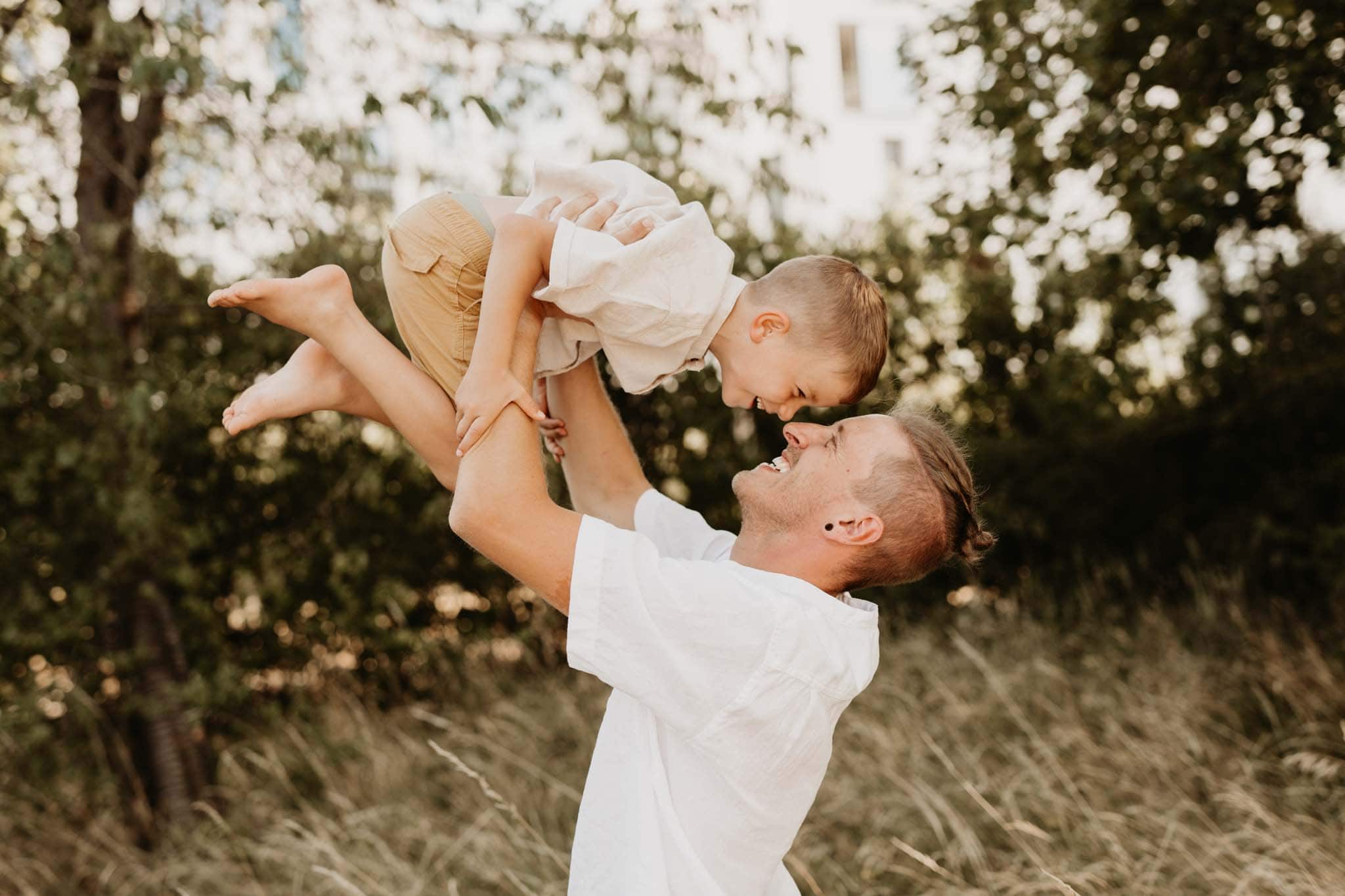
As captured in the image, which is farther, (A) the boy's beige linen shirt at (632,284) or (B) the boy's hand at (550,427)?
(B) the boy's hand at (550,427)

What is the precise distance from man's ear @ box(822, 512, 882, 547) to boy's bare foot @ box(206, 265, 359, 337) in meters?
0.92

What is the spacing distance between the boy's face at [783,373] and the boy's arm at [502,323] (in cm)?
46

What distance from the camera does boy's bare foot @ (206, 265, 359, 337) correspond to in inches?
80.7

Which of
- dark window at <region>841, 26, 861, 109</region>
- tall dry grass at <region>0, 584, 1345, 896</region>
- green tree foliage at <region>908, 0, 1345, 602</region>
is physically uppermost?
dark window at <region>841, 26, 861, 109</region>

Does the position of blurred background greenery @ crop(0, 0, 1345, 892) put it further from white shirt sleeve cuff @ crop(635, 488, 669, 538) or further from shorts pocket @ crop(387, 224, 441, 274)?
white shirt sleeve cuff @ crop(635, 488, 669, 538)

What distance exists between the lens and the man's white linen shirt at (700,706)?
169 cm

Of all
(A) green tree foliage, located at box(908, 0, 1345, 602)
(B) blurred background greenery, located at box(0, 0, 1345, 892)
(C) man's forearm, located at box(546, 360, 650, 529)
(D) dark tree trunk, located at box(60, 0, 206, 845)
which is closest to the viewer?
(C) man's forearm, located at box(546, 360, 650, 529)

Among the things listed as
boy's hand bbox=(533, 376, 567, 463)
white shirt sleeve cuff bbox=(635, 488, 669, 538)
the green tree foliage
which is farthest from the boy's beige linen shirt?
the green tree foliage

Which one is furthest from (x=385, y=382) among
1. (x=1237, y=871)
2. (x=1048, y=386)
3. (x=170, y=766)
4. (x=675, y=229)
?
(x=1048, y=386)

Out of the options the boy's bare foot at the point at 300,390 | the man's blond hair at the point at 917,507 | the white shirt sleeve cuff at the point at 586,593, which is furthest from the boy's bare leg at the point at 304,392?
the man's blond hair at the point at 917,507

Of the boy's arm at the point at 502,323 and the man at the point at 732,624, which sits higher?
the boy's arm at the point at 502,323

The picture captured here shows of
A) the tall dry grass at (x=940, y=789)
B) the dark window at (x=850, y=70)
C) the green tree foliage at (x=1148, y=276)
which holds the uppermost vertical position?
the dark window at (x=850, y=70)

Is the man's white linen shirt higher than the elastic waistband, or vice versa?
the elastic waistband

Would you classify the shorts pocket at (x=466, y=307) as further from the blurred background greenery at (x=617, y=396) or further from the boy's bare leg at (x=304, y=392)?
the blurred background greenery at (x=617, y=396)
